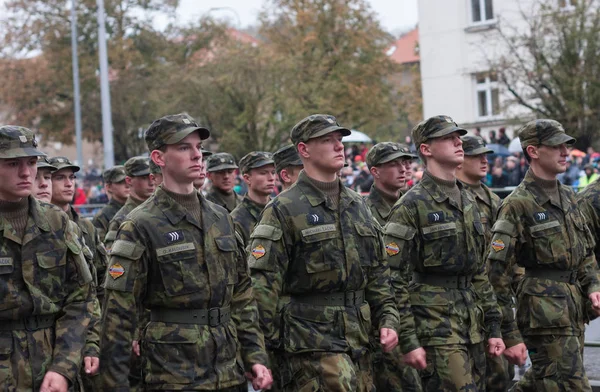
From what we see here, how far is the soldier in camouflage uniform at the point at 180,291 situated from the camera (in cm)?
548

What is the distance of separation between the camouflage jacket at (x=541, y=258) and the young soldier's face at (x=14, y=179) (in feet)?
12.4

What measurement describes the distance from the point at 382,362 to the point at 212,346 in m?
2.95

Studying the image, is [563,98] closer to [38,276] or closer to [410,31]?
[38,276]

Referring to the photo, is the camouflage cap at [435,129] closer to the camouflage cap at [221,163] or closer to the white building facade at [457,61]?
the camouflage cap at [221,163]

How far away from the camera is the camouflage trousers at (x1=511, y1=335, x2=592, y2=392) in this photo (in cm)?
755

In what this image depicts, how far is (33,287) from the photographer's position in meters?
5.34

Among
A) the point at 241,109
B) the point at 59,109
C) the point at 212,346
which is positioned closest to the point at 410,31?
the point at 59,109

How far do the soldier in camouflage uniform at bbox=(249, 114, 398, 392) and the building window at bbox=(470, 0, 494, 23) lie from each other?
32055 mm

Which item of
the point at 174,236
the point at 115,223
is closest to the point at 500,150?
the point at 115,223

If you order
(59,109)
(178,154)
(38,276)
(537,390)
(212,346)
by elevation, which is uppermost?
(59,109)

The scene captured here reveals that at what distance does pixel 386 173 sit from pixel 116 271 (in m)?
4.63

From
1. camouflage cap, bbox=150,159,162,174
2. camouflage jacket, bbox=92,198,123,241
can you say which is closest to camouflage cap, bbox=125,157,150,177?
camouflage cap, bbox=150,159,162,174

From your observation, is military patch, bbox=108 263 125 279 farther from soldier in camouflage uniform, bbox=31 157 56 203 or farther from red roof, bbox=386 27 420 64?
red roof, bbox=386 27 420 64

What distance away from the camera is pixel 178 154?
5766mm
